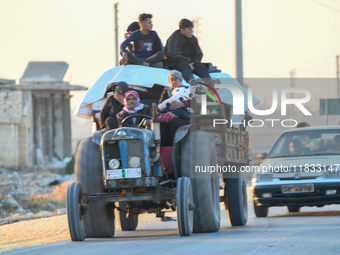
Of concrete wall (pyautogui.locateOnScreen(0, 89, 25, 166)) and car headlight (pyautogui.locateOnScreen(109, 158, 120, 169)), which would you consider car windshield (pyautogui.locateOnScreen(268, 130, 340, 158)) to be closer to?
car headlight (pyautogui.locateOnScreen(109, 158, 120, 169))

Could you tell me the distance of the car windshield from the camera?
13.7 metres

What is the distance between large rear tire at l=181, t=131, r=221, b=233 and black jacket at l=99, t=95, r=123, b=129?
110cm

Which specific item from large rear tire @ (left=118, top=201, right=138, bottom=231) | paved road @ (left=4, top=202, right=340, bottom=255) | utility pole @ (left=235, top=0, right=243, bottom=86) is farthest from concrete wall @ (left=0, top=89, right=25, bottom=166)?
paved road @ (left=4, top=202, right=340, bottom=255)

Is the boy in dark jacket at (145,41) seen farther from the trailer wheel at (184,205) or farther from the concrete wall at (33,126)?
the concrete wall at (33,126)

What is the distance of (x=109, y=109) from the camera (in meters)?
10.0

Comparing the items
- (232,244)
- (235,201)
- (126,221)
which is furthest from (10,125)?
(232,244)

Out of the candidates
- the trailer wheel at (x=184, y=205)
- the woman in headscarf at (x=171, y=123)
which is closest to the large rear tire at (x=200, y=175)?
the woman in headscarf at (x=171, y=123)

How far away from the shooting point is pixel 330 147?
13.7 meters

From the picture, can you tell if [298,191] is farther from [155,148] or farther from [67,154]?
[67,154]

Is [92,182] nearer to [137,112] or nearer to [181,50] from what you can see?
[137,112]

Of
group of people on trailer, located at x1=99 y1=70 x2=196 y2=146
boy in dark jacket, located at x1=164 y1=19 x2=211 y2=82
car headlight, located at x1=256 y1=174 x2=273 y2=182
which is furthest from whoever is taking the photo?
car headlight, located at x1=256 y1=174 x2=273 y2=182

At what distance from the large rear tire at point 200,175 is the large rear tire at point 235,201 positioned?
197 cm

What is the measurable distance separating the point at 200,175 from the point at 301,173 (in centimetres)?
376

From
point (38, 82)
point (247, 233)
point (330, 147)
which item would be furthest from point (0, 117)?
point (247, 233)
